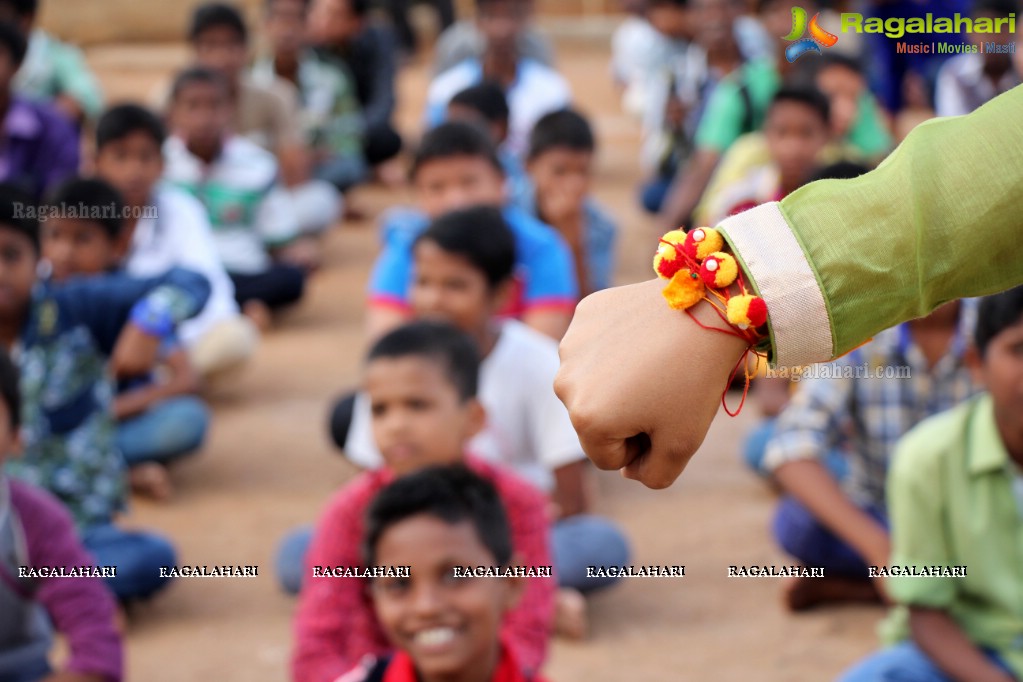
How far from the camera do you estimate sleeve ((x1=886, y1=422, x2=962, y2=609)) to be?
262cm

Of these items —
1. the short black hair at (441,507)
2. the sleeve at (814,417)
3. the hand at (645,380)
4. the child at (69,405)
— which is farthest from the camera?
the child at (69,405)

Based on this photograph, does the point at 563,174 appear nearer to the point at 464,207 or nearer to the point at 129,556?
the point at 464,207

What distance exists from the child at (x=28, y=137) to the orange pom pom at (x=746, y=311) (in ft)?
15.1

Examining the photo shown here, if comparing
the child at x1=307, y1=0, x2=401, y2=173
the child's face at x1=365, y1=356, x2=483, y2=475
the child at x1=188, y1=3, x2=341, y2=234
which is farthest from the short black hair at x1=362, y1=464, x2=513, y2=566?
the child at x1=307, y1=0, x2=401, y2=173

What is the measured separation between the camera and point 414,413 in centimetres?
306

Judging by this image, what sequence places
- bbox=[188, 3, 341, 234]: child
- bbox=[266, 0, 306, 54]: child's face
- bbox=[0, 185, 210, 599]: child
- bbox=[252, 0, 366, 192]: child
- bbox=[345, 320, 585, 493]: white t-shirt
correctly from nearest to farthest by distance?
bbox=[0, 185, 210, 599]: child
bbox=[345, 320, 585, 493]: white t-shirt
bbox=[188, 3, 341, 234]: child
bbox=[266, 0, 306, 54]: child's face
bbox=[252, 0, 366, 192]: child

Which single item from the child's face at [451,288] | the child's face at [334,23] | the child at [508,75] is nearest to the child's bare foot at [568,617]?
the child's face at [451,288]

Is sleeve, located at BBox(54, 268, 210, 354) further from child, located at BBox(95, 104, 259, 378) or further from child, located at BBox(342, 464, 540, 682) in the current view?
child, located at BBox(342, 464, 540, 682)

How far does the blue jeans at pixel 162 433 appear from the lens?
4.27 m

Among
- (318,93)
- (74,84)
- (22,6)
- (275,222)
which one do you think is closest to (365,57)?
(318,93)

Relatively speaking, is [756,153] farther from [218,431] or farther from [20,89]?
[20,89]

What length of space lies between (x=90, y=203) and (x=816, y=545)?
2.23m

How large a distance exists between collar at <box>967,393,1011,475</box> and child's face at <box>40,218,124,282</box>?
252 centimetres

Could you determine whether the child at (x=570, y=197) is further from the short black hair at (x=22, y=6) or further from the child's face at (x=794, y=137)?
the short black hair at (x=22, y=6)
